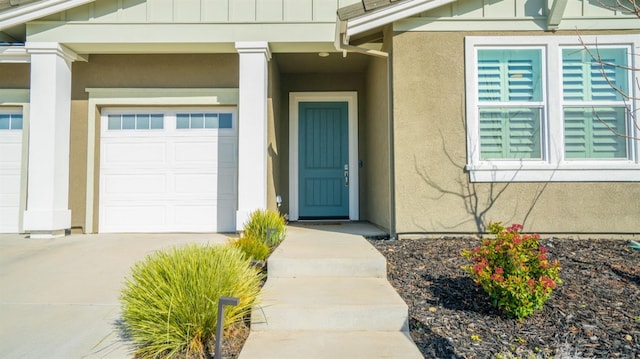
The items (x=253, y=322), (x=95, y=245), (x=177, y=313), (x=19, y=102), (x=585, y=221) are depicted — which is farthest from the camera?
(x=19, y=102)

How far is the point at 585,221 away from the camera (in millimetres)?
5426

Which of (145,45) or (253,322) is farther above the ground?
(145,45)

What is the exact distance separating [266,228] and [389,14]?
3279 mm

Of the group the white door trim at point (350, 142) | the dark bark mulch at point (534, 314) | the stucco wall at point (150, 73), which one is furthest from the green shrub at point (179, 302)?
the white door trim at point (350, 142)

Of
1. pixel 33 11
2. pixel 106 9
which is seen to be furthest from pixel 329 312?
pixel 33 11

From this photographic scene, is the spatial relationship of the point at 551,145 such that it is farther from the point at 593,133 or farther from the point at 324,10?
the point at 324,10

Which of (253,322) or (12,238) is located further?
(12,238)

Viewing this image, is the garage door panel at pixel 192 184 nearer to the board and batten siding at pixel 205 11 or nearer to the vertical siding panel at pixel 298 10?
the board and batten siding at pixel 205 11

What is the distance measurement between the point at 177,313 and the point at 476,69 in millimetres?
4867

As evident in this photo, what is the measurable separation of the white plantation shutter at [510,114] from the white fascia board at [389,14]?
46.6 inches

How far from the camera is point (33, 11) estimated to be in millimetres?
6141

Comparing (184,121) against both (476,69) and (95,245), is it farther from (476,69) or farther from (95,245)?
(476,69)

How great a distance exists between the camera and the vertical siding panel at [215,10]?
252 inches

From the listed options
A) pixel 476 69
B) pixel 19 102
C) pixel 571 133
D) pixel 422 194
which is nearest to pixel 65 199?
pixel 19 102
